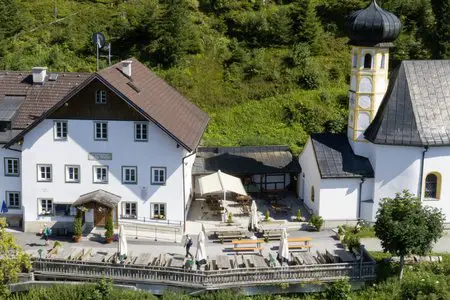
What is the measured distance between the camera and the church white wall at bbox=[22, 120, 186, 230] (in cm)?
3531

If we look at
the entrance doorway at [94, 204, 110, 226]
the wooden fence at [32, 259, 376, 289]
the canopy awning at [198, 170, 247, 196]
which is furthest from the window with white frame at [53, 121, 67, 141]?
the canopy awning at [198, 170, 247, 196]

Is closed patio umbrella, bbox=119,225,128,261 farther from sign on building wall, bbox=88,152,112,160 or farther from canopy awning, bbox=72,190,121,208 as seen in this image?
sign on building wall, bbox=88,152,112,160

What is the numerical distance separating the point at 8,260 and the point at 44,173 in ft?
26.9

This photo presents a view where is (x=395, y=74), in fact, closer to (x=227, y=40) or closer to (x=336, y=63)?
(x=336, y=63)

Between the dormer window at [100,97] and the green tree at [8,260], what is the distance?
28.4ft

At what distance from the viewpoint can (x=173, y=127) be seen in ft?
116

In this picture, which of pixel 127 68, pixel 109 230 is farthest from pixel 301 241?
pixel 127 68

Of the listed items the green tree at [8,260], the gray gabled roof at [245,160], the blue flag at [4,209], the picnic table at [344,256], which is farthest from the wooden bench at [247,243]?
the blue flag at [4,209]

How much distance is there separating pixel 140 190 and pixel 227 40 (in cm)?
2855

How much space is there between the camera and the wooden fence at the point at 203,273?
29359mm

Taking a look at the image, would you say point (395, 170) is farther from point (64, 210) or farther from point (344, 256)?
point (64, 210)

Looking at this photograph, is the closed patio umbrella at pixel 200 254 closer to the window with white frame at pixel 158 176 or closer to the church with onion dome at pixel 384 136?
the window with white frame at pixel 158 176

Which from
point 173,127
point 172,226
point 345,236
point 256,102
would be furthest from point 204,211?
point 256,102

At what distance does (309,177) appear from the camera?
39.6 meters
